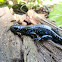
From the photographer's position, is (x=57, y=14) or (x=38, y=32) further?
(x=38, y=32)

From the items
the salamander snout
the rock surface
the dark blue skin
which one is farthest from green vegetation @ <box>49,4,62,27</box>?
the salamander snout

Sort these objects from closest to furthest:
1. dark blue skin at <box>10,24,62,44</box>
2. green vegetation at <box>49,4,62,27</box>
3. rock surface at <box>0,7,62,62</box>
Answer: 1. green vegetation at <box>49,4,62,27</box>
2. rock surface at <box>0,7,62,62</box>
3. dark blue skin at <box>10,24,62,44</box>

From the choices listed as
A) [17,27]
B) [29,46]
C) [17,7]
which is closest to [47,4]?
[17,7]

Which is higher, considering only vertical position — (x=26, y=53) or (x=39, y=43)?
(x=26, y=53)

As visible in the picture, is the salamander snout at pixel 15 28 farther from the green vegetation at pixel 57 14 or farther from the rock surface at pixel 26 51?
the green vegetation at pixel 57 14

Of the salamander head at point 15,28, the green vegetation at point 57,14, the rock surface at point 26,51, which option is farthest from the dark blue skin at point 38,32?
the green vegetation at point 57,14

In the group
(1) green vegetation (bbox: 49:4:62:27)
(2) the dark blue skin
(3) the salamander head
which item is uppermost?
(1) green vegetation (bbox: 49:4:62:27)

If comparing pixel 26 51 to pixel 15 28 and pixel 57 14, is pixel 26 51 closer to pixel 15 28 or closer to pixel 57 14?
pixel 57 14

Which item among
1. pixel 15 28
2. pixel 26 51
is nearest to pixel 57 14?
pixel 26 51

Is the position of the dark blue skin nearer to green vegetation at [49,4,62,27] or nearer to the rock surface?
the rock surface

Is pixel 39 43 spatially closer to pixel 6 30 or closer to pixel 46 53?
pixel 46 53

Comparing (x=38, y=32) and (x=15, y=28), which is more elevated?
(x=15, y=28)
